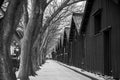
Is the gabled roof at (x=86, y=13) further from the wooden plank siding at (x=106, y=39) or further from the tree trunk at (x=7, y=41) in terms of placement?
the tree trunk at (x=7, y=41)

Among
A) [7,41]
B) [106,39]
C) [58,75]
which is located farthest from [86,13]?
[7,41]

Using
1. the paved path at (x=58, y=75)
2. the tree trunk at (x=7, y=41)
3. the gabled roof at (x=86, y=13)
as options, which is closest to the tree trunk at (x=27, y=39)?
the paved path at (x=58, y=75)

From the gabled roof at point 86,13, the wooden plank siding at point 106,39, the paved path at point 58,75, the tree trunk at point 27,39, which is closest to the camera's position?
the wooden plank siding at point 106,39

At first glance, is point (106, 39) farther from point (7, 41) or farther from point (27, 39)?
point (7, 41)

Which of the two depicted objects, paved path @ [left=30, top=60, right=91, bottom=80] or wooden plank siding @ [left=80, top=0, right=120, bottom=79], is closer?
wooden plank siding @ [left=80, top=0, right=120, bottom=79]

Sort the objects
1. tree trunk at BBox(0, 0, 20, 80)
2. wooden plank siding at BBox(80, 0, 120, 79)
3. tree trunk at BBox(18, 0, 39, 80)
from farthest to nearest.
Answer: tree trunk at BBox(18, 0, 39, 80) < wooden plank siding at BBox(80, 0, 120, 79) < tree trunk at BBox(0, 0, 20, 80)

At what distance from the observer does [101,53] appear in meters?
18.1

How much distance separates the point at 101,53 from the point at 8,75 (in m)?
11.2

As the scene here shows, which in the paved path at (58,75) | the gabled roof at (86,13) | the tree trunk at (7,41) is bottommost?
the paved path at (58,75)

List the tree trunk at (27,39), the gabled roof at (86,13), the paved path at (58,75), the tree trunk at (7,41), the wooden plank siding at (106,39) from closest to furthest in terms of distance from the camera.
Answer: the tree trunk at (7,41) → the wooden plank siding at (106,39) → the tree trunk at (27,39) → the paved path at (58,75) → the gabled roof at (86,13)

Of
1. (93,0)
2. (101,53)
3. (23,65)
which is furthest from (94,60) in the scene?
(23,65)

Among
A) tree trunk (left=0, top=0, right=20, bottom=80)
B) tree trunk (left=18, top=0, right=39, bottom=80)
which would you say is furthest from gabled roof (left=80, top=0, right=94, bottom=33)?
tree trunk (left=0, top=0, right=20, bottom=80)

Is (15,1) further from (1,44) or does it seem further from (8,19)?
(1,44)

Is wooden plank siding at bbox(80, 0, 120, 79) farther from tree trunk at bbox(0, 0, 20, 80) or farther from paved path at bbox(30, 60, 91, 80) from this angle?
tree trunk at bbox(0, 0, 20, 80)
